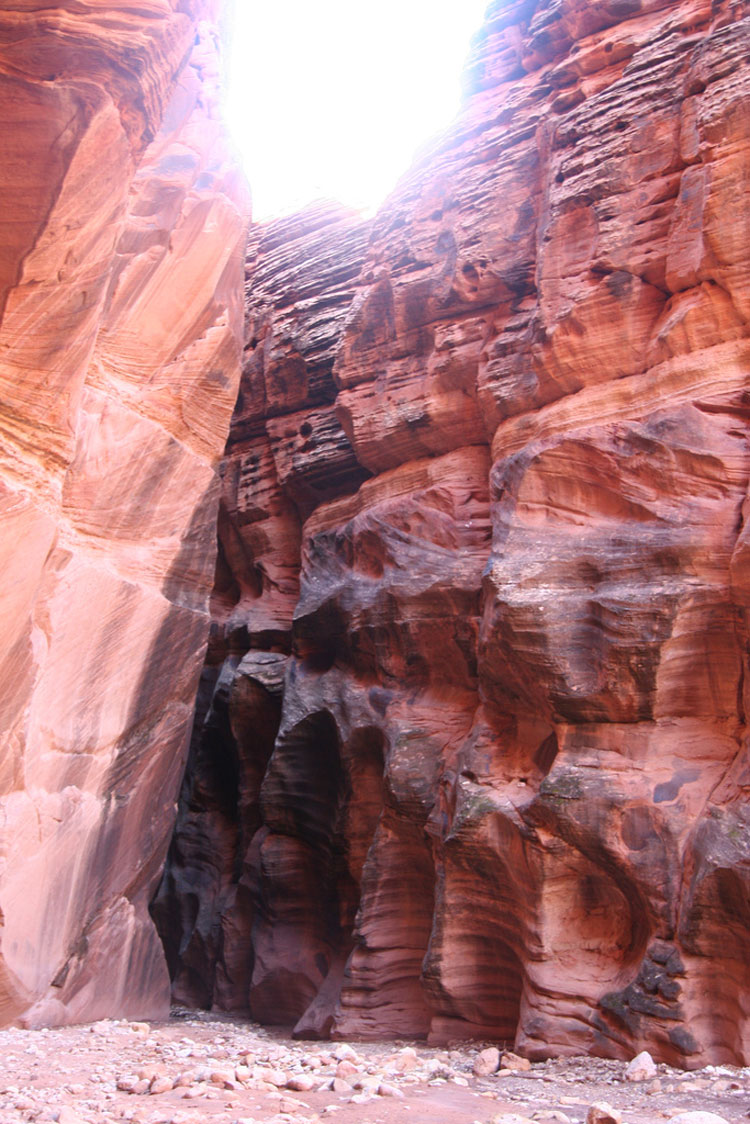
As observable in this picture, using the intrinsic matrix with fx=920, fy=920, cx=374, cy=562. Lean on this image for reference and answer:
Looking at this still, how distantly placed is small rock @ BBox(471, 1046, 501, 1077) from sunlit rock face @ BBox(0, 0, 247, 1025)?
500cm

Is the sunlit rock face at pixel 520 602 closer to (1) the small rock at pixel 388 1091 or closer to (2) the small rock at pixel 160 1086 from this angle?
(1) the small rock at pixel 388 1091

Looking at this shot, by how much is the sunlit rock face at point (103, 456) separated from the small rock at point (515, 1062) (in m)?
5.18

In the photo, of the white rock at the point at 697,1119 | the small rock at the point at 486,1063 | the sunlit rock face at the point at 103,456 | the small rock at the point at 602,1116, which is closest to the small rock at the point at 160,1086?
the small rock at the point at 602,1116

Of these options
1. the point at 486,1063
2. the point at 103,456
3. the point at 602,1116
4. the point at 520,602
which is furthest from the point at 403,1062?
the point at 103,456

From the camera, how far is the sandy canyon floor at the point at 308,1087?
223 inches

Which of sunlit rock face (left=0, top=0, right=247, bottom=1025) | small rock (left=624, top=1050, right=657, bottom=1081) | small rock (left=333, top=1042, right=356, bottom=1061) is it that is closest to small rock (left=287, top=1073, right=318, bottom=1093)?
small rock (left=333, top=1042, right=356, bottom=1061)

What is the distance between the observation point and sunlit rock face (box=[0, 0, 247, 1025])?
755cm

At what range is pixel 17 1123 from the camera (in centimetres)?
521

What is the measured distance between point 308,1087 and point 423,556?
7960 mm

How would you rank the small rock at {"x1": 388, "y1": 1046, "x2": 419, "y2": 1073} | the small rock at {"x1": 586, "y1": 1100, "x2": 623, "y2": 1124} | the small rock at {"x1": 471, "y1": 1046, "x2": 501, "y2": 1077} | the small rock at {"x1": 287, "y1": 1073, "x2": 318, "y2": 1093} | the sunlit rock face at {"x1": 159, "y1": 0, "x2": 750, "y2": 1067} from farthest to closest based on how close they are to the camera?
the sunlit rock face at {"x1": 159, "y1": 0, "x2": 750, "y2": 1067}, the small rock at {"x1": 471, "y1": 1046, "x2": 501, "y2": 1077}, the small rock at {"x1": 388, "y1": 1046, "x2": 419, "y2": 1073}, the small rock at {"x1": 287, "y1": 1073, "x2": 318, "y2": 1093}, the small rock at {"x1": 586, "y1": 1100, "x2": 623, "y2": 1124}

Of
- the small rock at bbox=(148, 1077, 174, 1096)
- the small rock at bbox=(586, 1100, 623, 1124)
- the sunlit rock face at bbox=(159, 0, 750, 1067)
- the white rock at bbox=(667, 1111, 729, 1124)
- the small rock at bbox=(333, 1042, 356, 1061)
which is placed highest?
the sunlit rock face at bbox=(159, 0, 750, 1067)

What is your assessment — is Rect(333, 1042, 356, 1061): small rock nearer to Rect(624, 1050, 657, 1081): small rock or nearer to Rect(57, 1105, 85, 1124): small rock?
Rect(624, 1050, 657, 1081): small rock

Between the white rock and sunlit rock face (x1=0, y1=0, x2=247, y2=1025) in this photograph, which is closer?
the white rock

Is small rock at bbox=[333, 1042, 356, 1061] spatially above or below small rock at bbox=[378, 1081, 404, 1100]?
below
